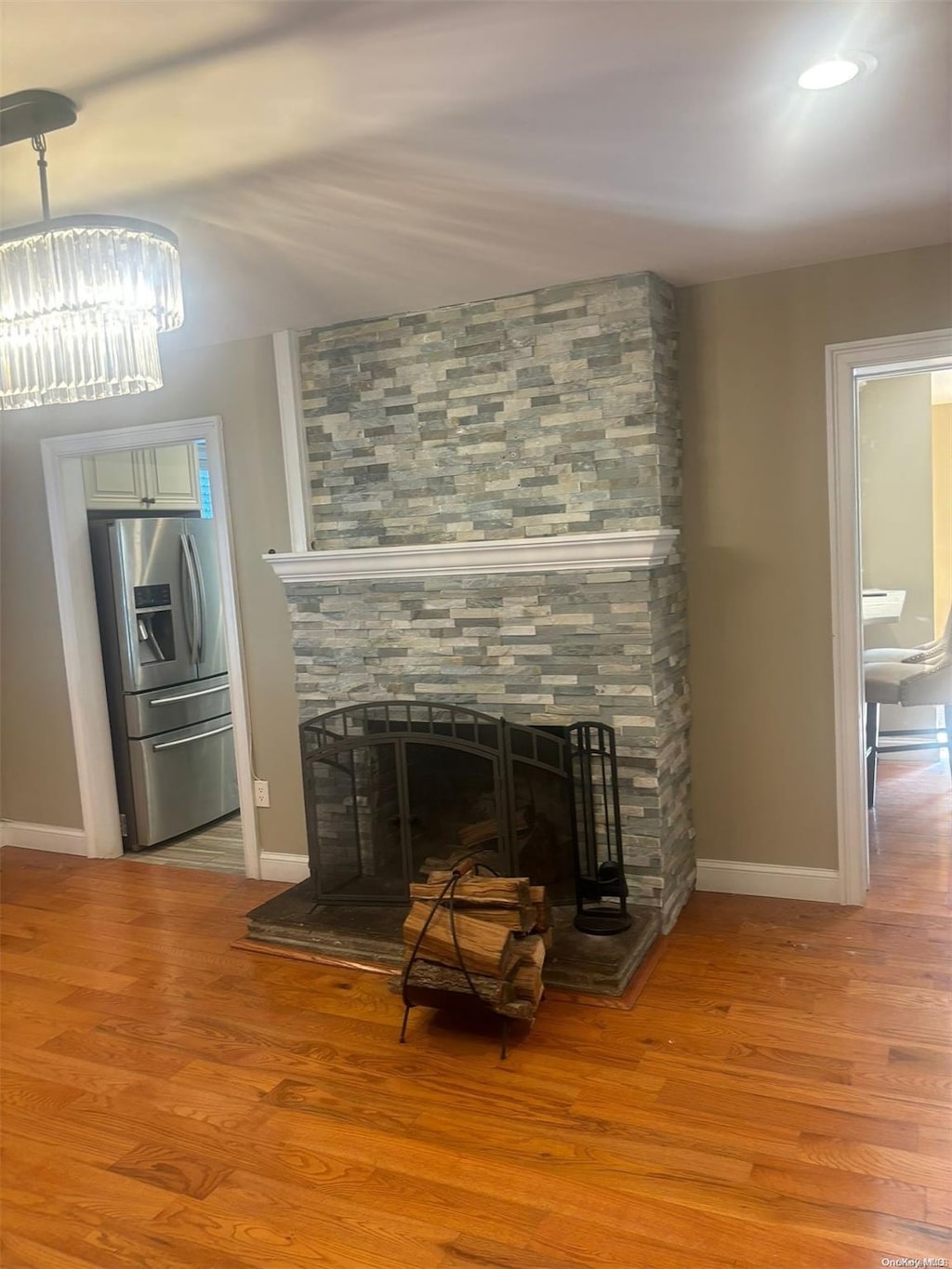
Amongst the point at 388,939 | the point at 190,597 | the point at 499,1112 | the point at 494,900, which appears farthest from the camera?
the point at 190,597

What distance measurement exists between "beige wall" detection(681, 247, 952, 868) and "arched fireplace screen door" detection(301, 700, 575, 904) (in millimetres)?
606

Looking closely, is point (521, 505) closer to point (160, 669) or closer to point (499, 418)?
point (499, 418)

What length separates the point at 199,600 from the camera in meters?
4.73

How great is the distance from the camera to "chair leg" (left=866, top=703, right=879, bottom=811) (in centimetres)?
428

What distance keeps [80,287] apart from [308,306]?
1.53 meters

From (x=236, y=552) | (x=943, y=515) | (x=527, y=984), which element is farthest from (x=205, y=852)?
(x=943, y=515)

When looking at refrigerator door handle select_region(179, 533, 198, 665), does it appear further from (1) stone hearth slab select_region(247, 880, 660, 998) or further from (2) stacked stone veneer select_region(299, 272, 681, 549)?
(1) stone hearth slab select_region(247, 880, 660, 998)

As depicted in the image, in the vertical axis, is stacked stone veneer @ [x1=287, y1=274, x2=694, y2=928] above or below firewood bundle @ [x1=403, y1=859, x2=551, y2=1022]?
above

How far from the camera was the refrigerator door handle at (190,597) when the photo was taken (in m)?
4.67

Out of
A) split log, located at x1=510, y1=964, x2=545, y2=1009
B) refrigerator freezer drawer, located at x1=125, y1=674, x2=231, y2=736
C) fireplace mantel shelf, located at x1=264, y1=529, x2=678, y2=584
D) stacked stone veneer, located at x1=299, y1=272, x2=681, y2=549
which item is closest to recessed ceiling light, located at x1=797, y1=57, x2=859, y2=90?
stacked stone veneer, located at x1=299, y1=272, x2=681, y2=549

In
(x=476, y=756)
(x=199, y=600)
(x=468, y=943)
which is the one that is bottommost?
(x=468, y=943)

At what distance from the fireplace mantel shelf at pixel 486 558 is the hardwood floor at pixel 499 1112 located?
4.27ft

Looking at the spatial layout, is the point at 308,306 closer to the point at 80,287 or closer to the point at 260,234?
the point at 260,234

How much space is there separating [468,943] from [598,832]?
78 cm
